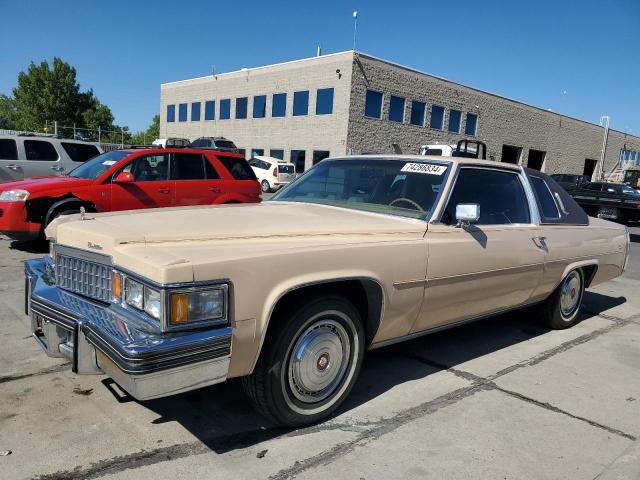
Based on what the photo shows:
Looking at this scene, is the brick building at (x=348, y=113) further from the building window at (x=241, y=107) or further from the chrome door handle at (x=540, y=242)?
the chrome door handle at (x=540, y=242)

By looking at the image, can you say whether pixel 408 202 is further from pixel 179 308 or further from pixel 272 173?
pixel 272 173

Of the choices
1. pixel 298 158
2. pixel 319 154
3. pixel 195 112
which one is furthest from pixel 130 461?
pixel 195 112

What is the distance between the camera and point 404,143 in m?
32.3

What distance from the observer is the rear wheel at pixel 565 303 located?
5180 millimetres

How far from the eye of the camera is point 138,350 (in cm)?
224

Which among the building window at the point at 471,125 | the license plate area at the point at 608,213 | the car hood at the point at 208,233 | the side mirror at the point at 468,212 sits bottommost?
the license plate area at the point at 608,213

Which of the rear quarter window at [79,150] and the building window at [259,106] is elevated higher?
the building window at [259,106]

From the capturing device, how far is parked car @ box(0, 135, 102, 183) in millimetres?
10891

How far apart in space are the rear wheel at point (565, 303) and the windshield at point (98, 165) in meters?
6.64

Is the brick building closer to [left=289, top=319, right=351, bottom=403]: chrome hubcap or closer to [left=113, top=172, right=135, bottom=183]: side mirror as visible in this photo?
[left=113, top=172, right=135, bottom=183]: side mirror

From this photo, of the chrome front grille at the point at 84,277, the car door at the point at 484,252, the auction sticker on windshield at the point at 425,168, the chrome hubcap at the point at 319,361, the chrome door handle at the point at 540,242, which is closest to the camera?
the chrome front grille at the point at 84,277

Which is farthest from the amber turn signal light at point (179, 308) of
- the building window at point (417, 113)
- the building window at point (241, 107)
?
the building window at point (241, 107)

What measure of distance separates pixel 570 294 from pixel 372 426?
331 cm

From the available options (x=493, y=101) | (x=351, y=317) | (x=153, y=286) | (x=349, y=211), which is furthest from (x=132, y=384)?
(x=493, y=101)
